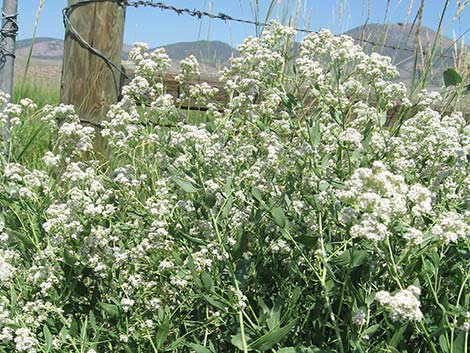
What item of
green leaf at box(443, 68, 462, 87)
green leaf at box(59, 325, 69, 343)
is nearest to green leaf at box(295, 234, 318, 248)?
→ green leaf at box(59, 325, 69, 343)

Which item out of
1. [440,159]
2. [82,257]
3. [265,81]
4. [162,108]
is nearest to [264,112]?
[265,81]

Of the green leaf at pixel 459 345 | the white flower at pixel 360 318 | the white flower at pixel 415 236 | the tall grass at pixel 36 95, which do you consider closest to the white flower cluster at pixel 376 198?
the white flower at pixel 415 236

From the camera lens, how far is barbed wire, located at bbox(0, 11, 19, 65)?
10.2 feet

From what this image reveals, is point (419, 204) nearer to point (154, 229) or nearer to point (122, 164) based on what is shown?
point (154, 229)

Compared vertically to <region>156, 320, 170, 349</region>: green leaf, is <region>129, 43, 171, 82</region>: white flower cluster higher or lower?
higher

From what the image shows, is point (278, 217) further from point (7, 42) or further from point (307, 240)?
point (7, 42)

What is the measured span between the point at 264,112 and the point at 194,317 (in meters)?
0.72

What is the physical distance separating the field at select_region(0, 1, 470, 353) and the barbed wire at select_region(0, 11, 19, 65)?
2.96 ft

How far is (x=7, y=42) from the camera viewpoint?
313cm

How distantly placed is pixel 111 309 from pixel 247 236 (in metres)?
0.44

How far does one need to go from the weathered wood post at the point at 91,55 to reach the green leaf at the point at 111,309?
158 cm

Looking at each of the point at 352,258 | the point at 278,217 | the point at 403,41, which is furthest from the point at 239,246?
the point at 403,41

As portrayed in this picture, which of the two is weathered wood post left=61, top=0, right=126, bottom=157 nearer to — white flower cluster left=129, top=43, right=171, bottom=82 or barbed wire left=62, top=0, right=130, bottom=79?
barbed wire left=62, top=0, right=130, bottom=79

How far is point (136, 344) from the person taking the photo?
188 centimetres
